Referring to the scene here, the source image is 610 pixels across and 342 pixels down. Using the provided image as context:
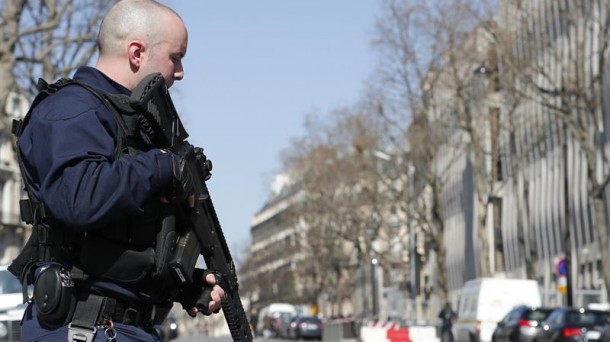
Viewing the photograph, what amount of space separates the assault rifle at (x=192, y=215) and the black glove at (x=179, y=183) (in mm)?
43

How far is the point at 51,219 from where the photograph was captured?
474 centimetres

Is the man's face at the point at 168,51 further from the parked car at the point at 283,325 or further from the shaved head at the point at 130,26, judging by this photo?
the parked car at the point at 283,325

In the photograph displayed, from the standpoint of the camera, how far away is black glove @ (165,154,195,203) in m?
4.76

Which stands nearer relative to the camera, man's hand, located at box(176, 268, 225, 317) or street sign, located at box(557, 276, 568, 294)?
man's hand, located at box(176, 268, 225, 317)

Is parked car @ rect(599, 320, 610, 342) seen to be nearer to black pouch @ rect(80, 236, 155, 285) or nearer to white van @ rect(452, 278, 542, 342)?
white van @ rect(452, 278, 542, 342)

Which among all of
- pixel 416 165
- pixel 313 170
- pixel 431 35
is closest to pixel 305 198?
pixel 313 170

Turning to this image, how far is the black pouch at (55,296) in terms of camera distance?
461cm

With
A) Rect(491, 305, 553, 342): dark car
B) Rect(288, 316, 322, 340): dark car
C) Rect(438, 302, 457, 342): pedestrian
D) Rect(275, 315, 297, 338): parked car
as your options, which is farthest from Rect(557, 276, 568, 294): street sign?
Rect(275, 315, 297, 338): parked car

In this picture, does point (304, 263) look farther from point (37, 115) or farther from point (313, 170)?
point (37, 115)

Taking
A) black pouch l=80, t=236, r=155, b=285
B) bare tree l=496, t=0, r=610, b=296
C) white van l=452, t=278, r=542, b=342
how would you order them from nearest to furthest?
black pouch l=80, t=236, r=155, b=285 → bare tree l=496, t=0, r=610, b=296 → white van l=452, t=278, r=542, b=342

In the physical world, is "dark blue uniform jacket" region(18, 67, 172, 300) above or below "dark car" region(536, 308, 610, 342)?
below

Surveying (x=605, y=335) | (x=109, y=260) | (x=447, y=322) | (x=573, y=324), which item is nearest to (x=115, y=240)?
(x=109, y=260)

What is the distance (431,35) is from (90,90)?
56.3 m

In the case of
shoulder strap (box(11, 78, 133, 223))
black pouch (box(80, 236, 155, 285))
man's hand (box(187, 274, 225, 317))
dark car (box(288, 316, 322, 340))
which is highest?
dark car (box(288, 316, 322, 340))
